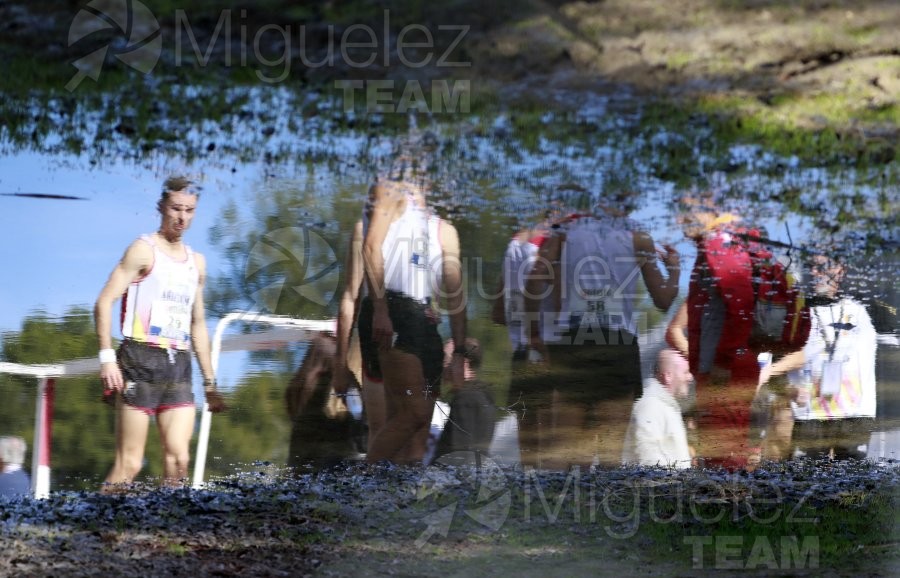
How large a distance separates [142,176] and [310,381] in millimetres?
3799

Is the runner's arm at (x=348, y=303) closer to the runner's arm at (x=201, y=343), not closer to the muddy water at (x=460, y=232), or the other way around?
the muddy water at (x=460, y=232)

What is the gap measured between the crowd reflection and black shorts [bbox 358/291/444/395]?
0.05 ft

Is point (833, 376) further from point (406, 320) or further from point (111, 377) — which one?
point (111, 377)

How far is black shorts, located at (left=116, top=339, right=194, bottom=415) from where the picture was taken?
224 inches

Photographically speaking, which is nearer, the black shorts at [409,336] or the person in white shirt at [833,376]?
the person in white shirt at [833,376]

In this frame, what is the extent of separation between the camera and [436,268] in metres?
7.72

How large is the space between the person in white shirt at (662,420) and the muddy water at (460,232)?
0.21 ft

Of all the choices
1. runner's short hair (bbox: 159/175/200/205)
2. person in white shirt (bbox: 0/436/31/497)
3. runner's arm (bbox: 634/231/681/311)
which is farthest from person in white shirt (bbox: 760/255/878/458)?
runner's short hair (bbox: 159/175/200/205)

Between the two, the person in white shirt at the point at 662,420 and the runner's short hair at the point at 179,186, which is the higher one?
the runner's short hair at the point at 179,186

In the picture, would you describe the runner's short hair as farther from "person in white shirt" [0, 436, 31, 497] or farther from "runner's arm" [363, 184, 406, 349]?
"person in white shirt" [0, 436, 31, 497]

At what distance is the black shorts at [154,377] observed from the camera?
5.69m

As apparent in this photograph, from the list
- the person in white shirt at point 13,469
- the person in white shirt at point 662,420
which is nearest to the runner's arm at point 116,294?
the person in white shirt at point 13,469

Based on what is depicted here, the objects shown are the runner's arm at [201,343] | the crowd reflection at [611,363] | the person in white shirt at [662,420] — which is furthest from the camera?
the runner's arm at [201,343]

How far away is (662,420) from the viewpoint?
19.6 ft
